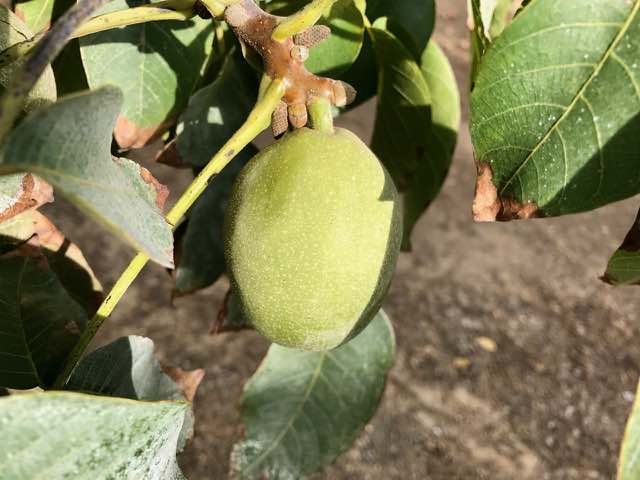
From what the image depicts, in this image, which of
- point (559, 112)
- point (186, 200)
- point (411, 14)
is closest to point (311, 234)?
point (186, 200)

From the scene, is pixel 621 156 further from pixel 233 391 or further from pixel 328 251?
pixel 233 391

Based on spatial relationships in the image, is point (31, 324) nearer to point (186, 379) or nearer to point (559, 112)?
point (186, 379)

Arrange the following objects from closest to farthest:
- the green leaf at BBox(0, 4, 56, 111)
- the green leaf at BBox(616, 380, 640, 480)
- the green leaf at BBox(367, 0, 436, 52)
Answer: the green leaf at BBox(616, 380, 640, 480), the green leaf at BBox(0, 4, 56, 111), the green leaf at BBox(367, 0, 436, 52)

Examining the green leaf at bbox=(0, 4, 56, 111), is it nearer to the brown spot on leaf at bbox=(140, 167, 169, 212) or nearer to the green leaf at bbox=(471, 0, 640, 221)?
the brown spot on leaf at bbox=(140, 167, 169, 212)

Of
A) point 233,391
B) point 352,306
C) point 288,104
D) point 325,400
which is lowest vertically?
point 233,391

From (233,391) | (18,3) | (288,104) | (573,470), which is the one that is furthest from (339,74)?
(573,470)

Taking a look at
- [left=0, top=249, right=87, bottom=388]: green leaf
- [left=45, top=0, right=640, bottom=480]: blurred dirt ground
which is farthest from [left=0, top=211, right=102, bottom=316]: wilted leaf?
[left=45, top=0, right=640, bottom=480]: blurred dirt ground
